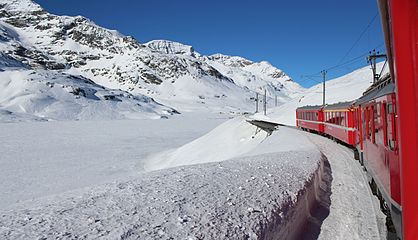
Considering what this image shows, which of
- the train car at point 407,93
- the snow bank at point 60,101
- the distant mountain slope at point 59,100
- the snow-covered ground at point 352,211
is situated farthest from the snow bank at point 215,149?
the distant mountain slope at point 59,100

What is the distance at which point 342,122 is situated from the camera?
19359 millimetres

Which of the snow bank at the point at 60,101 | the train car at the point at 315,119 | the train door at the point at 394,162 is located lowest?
the train door at the point at 394,162

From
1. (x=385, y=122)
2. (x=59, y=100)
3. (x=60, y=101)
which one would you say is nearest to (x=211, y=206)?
(x=385, y=122)

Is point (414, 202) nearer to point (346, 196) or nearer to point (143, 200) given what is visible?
point (143, 200)

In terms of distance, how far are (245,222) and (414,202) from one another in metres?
2.85

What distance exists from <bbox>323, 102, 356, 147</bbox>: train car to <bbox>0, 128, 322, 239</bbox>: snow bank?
993 cm

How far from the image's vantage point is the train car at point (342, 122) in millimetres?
17078

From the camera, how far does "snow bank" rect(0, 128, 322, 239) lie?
4.51 m

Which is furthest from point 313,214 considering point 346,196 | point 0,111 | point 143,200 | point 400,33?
point 0,111

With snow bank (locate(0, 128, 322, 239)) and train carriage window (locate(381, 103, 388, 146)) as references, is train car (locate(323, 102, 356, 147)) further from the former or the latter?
train carriage window (locate(381, 103, 388, 146))

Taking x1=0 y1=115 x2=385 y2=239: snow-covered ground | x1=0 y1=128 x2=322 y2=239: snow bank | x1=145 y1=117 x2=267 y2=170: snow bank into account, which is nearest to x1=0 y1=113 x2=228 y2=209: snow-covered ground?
x1=145 y1=117 x2=267 y2=170: snow bank

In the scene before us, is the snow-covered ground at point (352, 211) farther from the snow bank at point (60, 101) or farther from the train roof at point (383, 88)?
the snow bank at point (60, 101)

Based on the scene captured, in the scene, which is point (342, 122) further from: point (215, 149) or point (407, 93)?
point (215, 149)

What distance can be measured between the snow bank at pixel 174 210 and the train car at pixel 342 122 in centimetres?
993
